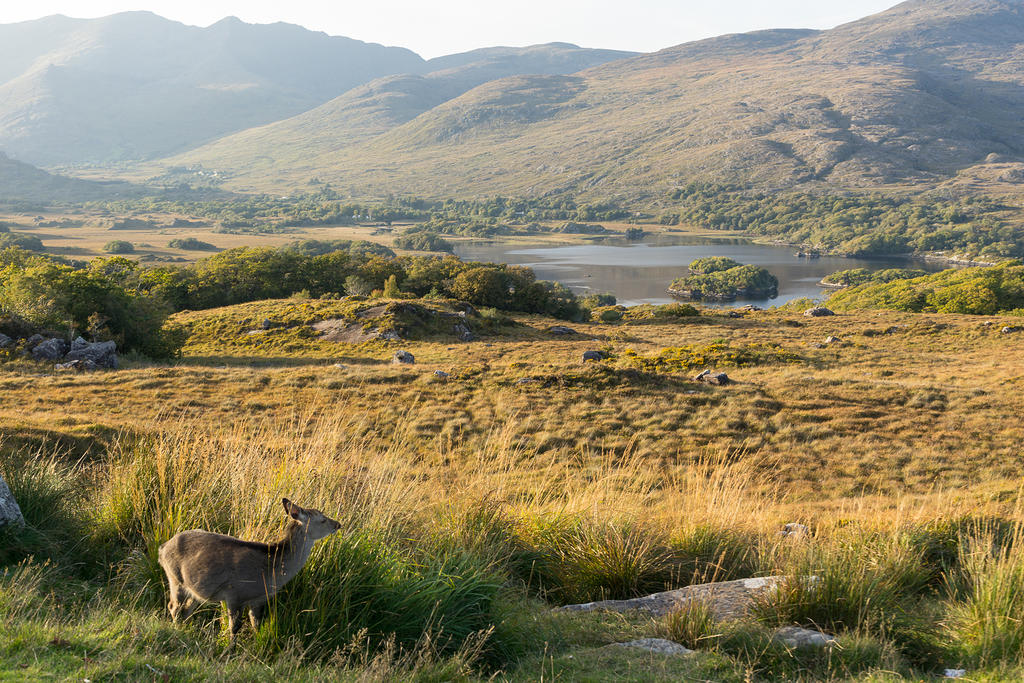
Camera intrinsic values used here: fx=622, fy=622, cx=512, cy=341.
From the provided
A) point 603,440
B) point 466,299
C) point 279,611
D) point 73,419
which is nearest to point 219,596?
point 279,611

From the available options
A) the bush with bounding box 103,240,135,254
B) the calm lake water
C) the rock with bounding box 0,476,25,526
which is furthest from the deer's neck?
the bush with bounding box 103,240,135,254

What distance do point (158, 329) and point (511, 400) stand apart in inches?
862

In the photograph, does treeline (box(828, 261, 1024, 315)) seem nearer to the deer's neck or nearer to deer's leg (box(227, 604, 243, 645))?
the deer's neck

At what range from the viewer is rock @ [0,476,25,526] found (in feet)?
17.7

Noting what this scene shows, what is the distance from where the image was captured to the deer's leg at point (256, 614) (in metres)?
4.22

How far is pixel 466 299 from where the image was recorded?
58.2 meters

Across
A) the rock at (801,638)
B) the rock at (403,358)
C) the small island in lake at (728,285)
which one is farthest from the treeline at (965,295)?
the rock at (801,638)

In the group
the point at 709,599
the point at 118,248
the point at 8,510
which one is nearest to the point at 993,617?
the point at 709,599

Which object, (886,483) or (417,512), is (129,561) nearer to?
(417,512)

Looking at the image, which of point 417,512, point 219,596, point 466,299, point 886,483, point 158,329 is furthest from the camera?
point 466,299

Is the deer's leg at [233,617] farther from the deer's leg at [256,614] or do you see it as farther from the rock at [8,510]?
the rock at [8,510]

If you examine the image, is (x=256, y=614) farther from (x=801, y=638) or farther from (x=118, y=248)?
(x=118, y=248)

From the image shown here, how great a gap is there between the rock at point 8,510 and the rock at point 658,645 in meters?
5.27

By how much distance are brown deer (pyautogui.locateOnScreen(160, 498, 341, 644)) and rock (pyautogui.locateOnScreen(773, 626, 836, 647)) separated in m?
3.54
